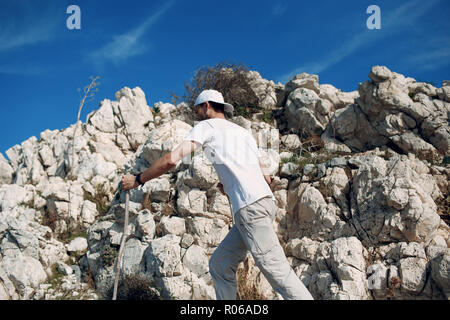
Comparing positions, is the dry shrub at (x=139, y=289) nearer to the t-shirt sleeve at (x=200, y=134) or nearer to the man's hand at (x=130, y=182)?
the man's hand at (x=130, y=182)

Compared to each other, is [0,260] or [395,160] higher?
[395,160]

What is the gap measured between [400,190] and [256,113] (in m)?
7.85

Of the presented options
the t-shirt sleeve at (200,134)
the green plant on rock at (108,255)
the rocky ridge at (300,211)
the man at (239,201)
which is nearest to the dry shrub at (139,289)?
the rocky ridge at (300,211)

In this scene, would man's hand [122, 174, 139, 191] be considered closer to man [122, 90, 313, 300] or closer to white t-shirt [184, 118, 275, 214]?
man [122, 90, 313, 300]

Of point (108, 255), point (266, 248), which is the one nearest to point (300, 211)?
point (108, 255)

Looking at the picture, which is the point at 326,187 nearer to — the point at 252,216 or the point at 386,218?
the point at 386,218

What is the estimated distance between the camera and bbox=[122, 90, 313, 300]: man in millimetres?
3238

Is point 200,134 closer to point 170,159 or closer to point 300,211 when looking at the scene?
point 170,159

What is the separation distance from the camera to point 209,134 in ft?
11.6

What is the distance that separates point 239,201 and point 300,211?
17.5 ft

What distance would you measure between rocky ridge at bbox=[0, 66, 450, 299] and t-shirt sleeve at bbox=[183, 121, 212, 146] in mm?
4044

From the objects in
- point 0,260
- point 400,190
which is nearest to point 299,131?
point 400,190

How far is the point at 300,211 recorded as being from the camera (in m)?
8.34

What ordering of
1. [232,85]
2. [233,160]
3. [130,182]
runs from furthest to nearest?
[232,85], [130,182], [233,160]
